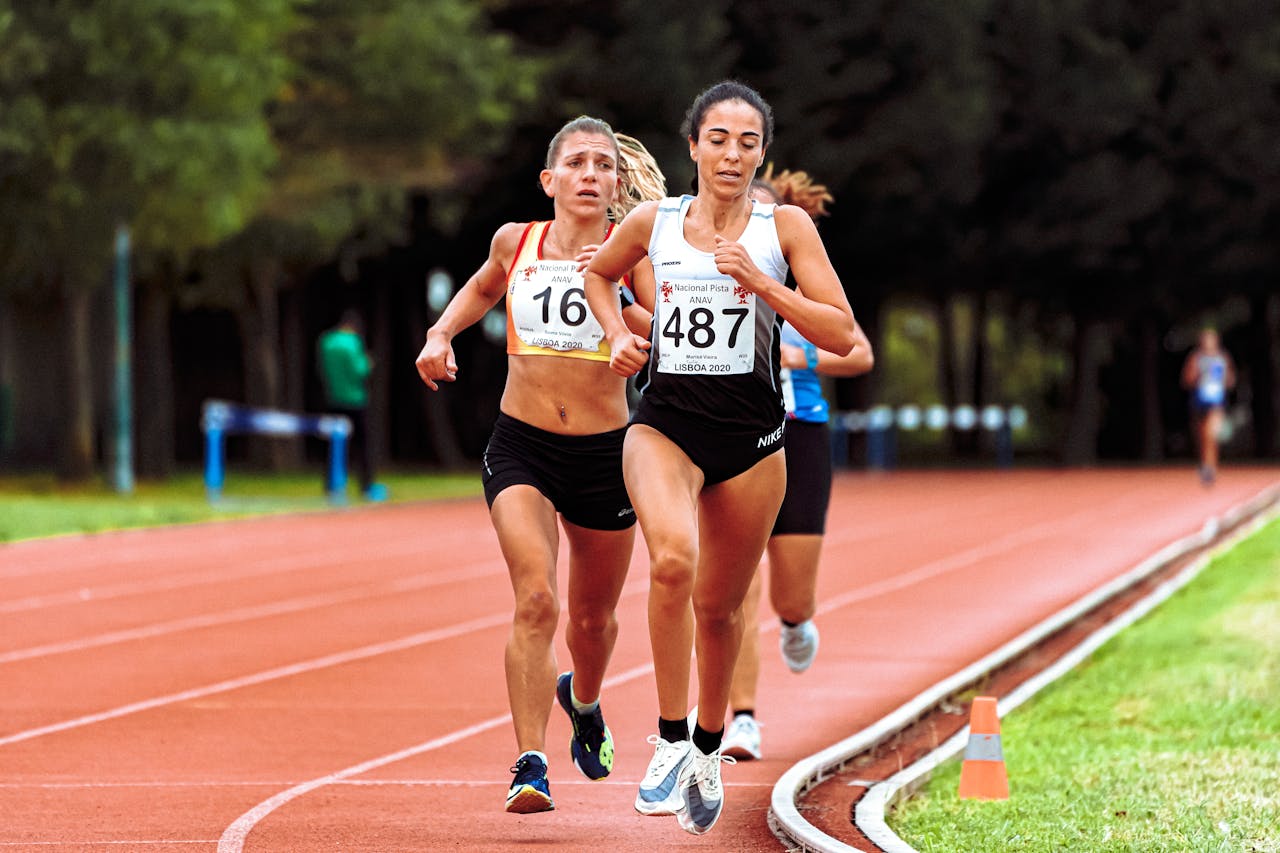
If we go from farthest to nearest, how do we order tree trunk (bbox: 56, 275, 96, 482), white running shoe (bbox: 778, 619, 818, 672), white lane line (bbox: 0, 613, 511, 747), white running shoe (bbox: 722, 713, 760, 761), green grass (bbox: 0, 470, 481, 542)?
tree trunk (bbox: 56, 275, 96, 482), green grass (bbox: 0, 470, 481, 542), white lane line (bbox: 0, 613, 511, 747), white running shoe (bbox: 778, 619, 818, 672), white running shoe (bbox: 722, 713, 760, 761)

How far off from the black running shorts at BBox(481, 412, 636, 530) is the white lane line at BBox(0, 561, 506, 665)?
5712 mm

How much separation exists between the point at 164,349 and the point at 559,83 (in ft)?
24.5

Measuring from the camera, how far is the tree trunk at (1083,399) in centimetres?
4719

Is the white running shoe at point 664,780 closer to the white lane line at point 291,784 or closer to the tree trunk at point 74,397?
the white lane line at point 291,784

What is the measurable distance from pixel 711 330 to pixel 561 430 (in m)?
0.90

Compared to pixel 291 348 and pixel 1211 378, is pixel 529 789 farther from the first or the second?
pixel 291 348

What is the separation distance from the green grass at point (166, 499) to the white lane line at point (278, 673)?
25.0ft

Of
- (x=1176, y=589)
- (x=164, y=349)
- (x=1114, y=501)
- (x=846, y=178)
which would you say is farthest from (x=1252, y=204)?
(x=1176, y=589)

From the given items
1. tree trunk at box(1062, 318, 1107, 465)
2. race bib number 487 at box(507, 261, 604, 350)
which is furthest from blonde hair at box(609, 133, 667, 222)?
tree trunk at box(1062, 318, 1107, 465)

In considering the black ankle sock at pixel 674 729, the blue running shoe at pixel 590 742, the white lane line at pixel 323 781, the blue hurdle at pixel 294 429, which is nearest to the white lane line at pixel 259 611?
the white lane line at pixel 323 781

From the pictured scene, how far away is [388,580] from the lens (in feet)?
59.2

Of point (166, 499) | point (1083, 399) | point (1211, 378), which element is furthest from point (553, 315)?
point (1083, 399)

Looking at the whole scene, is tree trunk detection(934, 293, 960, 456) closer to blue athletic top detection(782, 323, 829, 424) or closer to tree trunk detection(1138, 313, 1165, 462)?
tree trunk detection(1138, 313, 1165, 462)

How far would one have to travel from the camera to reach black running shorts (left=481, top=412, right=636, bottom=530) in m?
7.98
